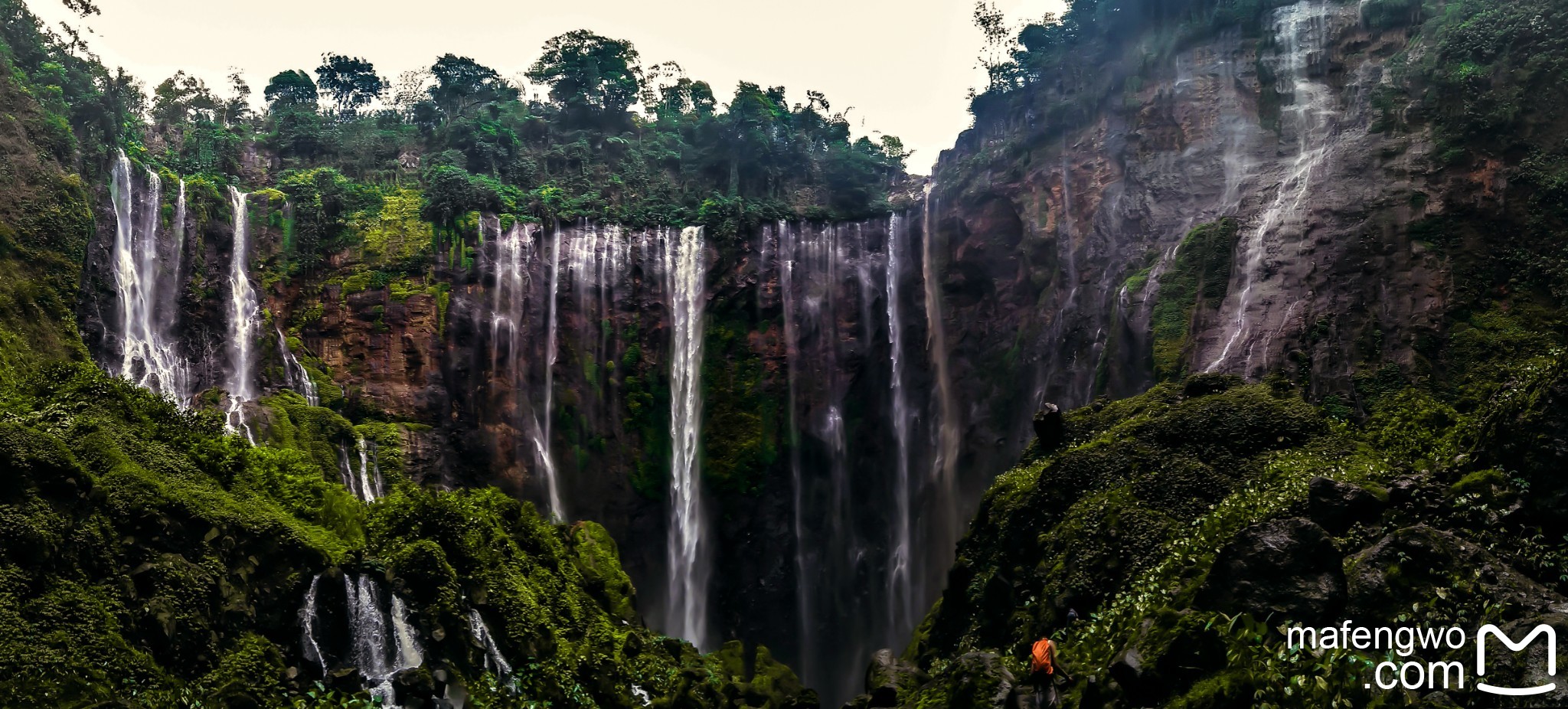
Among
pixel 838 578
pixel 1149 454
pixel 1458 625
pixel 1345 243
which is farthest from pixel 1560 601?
pixel 838 578

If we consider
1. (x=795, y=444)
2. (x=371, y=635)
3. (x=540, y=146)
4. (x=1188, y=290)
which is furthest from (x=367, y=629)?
(x=540, y=146)

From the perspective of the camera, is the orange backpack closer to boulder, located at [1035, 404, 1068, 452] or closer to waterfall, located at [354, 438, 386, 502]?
boulder, located at [1035, 404, 1068, 452]

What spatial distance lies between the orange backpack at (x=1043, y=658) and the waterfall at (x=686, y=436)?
20451 mm

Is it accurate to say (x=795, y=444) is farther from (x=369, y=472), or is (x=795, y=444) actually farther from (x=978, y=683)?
(x=978, y=683)

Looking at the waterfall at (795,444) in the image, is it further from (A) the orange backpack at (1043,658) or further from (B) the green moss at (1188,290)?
(A) the orange backpack at (1043,658)

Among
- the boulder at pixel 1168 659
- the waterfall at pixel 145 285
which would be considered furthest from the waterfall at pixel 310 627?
the waterfall at pixel 145 285

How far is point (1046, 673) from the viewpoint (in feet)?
44.7

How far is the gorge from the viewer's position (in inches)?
547

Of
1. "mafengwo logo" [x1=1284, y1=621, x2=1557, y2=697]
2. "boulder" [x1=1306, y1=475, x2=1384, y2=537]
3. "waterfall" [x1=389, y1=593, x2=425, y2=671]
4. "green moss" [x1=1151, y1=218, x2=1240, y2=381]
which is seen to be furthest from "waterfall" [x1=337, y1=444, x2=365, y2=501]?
"mafengwo logo" [x1=1284, y1=621, x2=1557, y2=697]

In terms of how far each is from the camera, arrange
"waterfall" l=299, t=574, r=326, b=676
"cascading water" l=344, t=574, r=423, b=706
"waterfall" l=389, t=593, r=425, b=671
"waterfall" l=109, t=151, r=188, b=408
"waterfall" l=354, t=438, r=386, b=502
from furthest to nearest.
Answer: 1. "waterfall" l=354, t=438, r=386, b=502
2. "waterfall" l=109, t=151, r=188, b=408
3. "waterfall" l=389, t=593, r=425, b=671
4. "cascading water" l=344, t=574, r=423, b=706
5. "waterfall" l=299, t=574, r=326, b=676

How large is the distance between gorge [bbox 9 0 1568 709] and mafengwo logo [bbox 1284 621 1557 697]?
0.27 meters

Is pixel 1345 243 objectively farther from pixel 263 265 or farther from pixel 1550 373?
pixel 263 265

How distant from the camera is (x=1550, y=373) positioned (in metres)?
11.9

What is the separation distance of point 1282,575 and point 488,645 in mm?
12478
